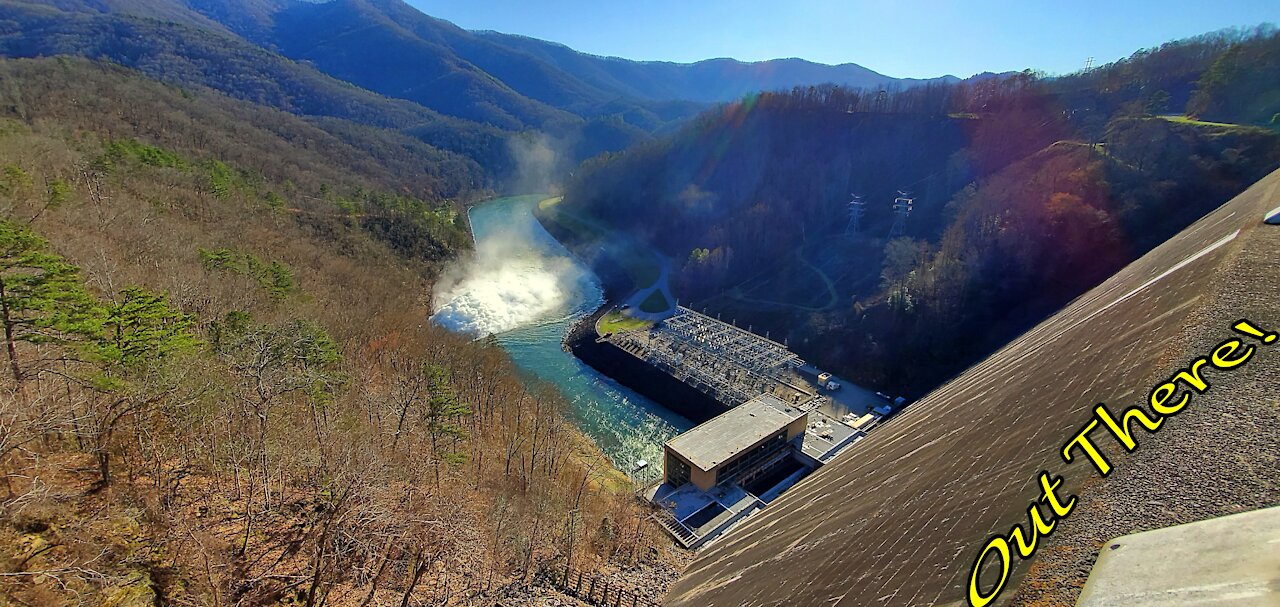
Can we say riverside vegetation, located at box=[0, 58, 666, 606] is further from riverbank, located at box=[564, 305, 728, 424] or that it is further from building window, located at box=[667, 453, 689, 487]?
riverbank, located at box=[564, 305, 728, 424]

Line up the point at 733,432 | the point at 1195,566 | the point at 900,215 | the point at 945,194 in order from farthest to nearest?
the point at 945,194 → the point at 900,215 → the point at 733,432 → the point at 1195,566

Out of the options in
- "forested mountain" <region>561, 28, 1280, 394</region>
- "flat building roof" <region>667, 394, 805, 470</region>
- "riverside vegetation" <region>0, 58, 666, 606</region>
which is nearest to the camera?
"riverside vegetation" <region>0, 58, 666, 606</region>

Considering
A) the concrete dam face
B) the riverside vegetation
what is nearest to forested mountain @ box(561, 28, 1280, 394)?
the riverside vegetation

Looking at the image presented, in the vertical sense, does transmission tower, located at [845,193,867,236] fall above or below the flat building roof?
above

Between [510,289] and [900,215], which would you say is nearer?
[900,215]

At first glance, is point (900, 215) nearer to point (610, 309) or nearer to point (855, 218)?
point (855, 218)

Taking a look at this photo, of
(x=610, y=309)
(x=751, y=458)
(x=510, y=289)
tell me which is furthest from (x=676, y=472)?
(x=510, y=289)

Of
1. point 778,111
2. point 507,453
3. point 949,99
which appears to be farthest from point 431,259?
point 949,99

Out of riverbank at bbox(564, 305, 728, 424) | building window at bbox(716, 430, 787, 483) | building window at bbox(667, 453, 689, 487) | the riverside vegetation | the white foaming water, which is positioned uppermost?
the riverside vegetation
